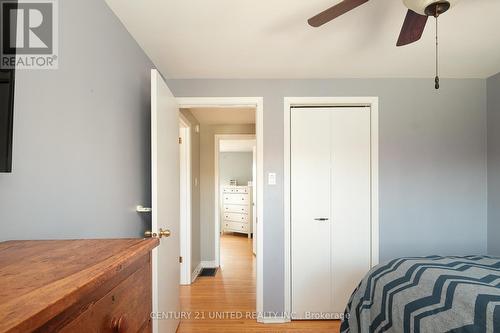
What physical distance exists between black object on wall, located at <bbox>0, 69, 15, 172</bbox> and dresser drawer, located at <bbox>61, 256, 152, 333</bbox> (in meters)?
0.44

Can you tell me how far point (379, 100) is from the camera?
2.41m

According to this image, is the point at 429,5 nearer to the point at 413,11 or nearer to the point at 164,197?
the point at 413,11

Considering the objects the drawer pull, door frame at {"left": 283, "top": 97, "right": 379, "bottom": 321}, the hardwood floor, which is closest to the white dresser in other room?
the hardwood floor

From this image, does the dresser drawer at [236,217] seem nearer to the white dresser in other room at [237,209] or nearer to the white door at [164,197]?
the white dresser in other room at [237,209]

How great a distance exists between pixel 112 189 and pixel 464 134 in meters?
2.88

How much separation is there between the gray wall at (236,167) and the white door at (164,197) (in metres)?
5.06

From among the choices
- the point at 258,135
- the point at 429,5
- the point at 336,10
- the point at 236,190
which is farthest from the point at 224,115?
the point at 236,190

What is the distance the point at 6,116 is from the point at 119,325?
60 centimetres

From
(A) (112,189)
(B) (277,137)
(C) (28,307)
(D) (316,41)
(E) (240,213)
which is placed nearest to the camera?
(C) (28,307)

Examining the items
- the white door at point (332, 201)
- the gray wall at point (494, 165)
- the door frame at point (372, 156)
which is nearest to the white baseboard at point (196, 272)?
the door frame at point (372, 156)

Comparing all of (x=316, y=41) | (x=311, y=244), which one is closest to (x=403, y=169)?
(x=311, y=244)

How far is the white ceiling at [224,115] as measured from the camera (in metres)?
3.32

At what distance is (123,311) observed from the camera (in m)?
0.67

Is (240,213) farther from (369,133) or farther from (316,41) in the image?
(316,41)
